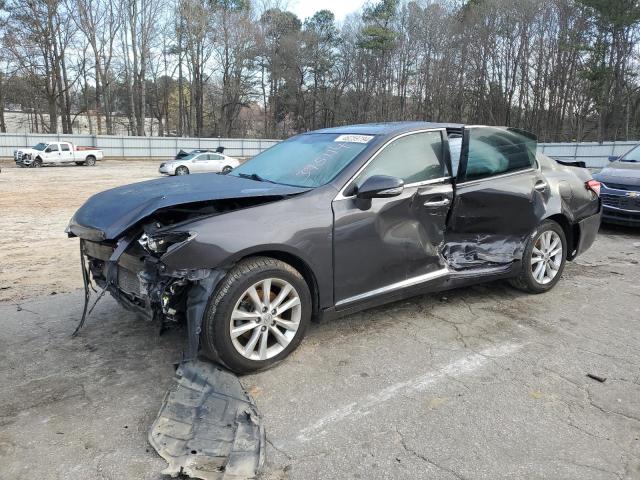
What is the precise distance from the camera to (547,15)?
4712 centimetres

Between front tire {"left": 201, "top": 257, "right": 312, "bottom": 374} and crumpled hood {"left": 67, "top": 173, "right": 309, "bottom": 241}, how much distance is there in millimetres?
544

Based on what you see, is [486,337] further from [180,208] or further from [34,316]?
[34,316]

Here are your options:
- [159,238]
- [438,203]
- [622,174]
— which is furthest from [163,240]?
[622,174]

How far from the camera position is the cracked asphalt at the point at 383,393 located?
2482 mm

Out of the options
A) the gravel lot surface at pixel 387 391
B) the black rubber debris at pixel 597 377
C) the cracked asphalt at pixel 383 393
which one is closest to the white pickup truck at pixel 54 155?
the gravel lot surface at pixel 387 391

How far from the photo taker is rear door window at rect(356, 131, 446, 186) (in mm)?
3904

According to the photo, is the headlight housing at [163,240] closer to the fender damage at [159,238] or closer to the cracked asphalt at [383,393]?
the fender damage at [159,238]

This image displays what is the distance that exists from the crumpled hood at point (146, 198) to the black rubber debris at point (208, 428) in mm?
1044

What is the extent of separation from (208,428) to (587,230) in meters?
4.64

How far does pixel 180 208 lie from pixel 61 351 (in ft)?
4.91

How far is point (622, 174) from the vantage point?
8289 millimetres

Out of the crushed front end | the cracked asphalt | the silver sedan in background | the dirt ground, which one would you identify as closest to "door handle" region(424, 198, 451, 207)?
the cracked asphalt

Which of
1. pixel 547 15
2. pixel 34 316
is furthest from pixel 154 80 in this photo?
pixel 34 316

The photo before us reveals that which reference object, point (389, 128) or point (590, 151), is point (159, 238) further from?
point (590, 151)
